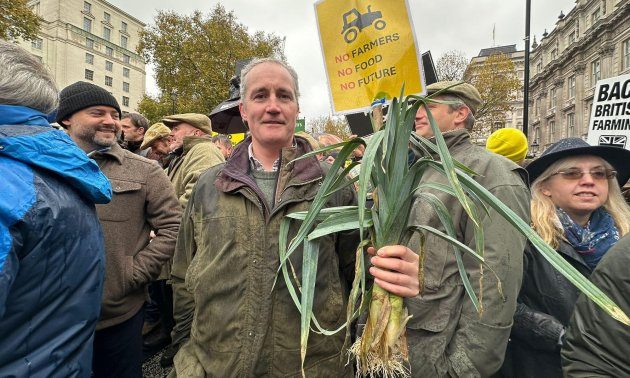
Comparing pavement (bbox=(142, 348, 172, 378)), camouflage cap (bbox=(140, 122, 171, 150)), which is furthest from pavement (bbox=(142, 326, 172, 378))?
camouflage cap (bbox=(140, 122, 171, 150))

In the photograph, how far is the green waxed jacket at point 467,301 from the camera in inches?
64.5

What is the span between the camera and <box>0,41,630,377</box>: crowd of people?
51.6 inches

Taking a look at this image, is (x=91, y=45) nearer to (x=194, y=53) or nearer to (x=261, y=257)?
(x=194, y=53)

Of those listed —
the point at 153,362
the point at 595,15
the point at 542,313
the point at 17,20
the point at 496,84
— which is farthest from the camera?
the point at 595,15

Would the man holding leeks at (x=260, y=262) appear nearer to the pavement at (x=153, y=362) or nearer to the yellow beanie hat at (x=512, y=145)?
the pavement at (x=153, y=362)

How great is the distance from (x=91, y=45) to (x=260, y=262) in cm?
6662

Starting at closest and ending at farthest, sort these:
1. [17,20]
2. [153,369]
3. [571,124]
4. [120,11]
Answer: [153,369] → [17,20] → [571,124] → [120,11]

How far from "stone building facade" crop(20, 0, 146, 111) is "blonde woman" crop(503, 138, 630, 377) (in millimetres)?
50373

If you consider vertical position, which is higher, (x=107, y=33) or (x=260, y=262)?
(x=107, y=33)

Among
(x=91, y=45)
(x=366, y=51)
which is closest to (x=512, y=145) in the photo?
(x=366, y=51)

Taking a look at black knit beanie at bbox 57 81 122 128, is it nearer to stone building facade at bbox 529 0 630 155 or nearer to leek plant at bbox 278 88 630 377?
leek plant at bbox 278 88 630 377

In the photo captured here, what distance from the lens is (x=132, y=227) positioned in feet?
8.16

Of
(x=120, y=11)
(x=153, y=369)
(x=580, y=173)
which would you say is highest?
(x=120, y=11)

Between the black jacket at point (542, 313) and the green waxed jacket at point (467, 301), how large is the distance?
44 cm
